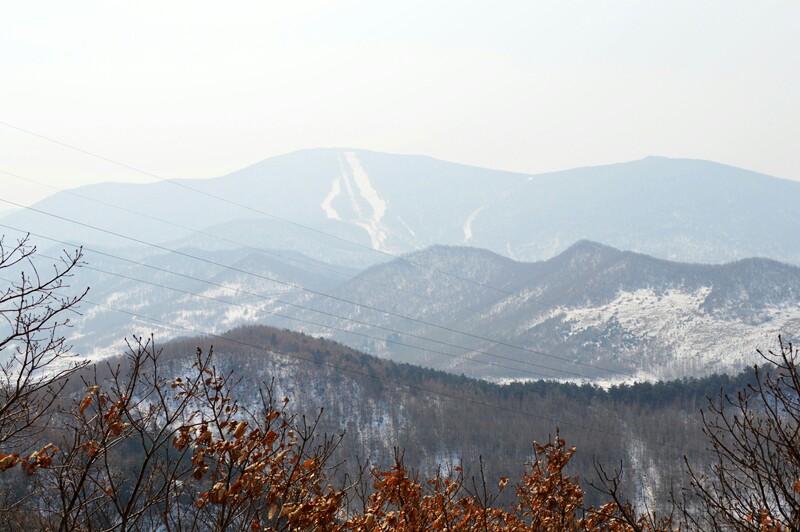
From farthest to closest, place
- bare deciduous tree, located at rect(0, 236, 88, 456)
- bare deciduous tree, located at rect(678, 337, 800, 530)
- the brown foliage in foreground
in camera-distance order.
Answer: bare deciduous tree, located at rect(0, 236, 88, 456)
bare deciduous tree, located at rect(678, 337, 800, 530)
the brown foliage in foreground

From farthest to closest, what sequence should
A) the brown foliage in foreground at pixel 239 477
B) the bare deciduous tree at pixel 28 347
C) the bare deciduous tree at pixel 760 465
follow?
1. the bare deciduous tree at pixel 28 347
2. the bare deciduous tree at pixel 760 465
3. the brown foliage in foreground at pixel 239 477

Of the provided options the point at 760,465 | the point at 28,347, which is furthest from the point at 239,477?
the point at 760,465

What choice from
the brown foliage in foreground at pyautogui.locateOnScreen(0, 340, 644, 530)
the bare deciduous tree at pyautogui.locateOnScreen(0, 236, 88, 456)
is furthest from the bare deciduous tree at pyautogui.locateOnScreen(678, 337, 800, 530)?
the bare deciduous tree at pyautogui.locateOnScreen(0, 236, 88, 456)

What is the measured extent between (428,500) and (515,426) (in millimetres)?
94999

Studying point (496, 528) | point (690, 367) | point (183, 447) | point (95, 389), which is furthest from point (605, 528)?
point (690, 367)

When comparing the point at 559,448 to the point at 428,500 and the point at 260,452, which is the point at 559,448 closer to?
the point at 428,500

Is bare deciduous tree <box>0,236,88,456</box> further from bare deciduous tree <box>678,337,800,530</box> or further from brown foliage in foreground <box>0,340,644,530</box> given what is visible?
bare deciduous tree <box>678,337,800,530</box>

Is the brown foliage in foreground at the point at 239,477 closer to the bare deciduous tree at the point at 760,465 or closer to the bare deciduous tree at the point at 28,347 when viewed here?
the bare deciduous tree at the point at 28,347

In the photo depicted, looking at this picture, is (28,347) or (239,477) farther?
(28,347)

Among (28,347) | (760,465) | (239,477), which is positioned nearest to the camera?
(239,477)

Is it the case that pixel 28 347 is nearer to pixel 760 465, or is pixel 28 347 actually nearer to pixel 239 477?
pixel 239 477

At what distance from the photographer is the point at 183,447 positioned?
7066 millimetres

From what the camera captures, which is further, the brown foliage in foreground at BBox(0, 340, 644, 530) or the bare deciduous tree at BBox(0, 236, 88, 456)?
the bare deciduous tree at BBox(0, 236, 88, 456)

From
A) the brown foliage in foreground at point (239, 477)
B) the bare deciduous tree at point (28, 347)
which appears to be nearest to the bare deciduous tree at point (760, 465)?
the brown foliage in foreground at point (239, 477)
